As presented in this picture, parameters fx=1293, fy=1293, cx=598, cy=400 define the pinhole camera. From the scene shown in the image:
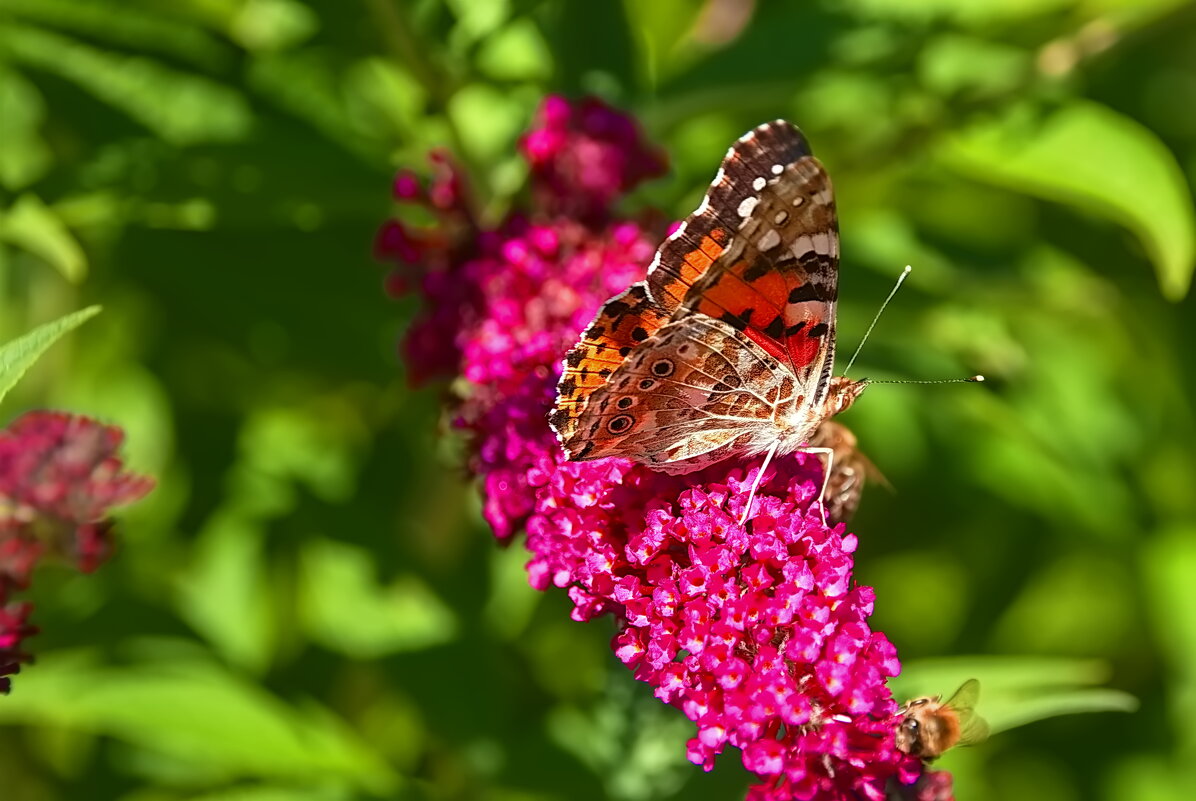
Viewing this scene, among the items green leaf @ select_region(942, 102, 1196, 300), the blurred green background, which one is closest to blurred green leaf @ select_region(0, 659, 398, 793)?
the blurred green background

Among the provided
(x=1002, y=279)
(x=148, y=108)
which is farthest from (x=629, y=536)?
(x=1002, y=279)

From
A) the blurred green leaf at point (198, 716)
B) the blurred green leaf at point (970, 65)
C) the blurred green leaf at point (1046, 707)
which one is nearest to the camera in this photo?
the blurred green leaf at point (1046, 707)

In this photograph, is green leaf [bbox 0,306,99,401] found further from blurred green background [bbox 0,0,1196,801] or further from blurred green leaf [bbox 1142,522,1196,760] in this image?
blurred green leaf [bbox 1142,522,1196,760]

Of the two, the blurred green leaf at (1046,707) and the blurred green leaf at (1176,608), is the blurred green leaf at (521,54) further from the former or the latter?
the blurred green leaf at (1176,608)

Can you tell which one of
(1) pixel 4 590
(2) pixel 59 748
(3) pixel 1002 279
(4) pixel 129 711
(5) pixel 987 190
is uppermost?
(5) pixel 987 190

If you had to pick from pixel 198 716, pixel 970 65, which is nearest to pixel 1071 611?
pixel 970 65

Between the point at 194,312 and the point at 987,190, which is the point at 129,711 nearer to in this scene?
the point at 194,312

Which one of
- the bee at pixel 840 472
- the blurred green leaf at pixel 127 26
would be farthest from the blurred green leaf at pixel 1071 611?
the blurred green leaf at pixel 127 26
